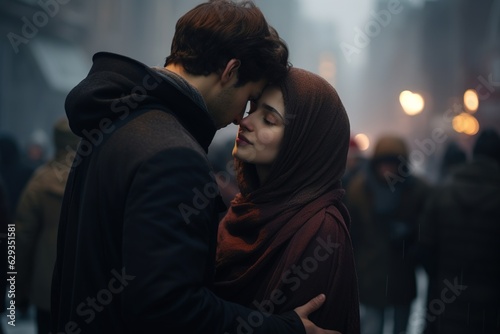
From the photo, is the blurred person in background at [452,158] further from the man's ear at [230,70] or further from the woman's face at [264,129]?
the man's ear at [230,70]

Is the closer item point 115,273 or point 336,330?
point 115,273

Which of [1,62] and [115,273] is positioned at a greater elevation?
[115,273]

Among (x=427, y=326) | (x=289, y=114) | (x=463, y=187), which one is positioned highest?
(x=289, y=114)

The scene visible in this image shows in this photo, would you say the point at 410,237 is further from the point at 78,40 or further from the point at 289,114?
the point at 78,40

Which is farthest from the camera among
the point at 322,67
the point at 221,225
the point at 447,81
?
the point at 322,67

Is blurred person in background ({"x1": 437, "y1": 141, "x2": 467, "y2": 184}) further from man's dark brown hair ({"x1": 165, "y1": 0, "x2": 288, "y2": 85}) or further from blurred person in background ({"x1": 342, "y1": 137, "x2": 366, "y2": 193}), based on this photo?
man's dark brown hair ({"x1": 165, "y1": 0, "x2": 288, "y2": 85})

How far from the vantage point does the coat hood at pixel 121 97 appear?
8.13 feet

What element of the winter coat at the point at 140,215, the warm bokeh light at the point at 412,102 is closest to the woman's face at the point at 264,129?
the winter coat at the point at 140,215

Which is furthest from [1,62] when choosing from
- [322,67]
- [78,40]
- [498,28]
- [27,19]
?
[322,67]

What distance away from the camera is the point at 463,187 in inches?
240

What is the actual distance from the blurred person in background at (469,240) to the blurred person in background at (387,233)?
482 millimetres

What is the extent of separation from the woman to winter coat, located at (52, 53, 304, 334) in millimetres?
209

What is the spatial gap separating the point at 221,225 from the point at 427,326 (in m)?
4.00

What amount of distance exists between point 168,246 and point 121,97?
0.57 m
